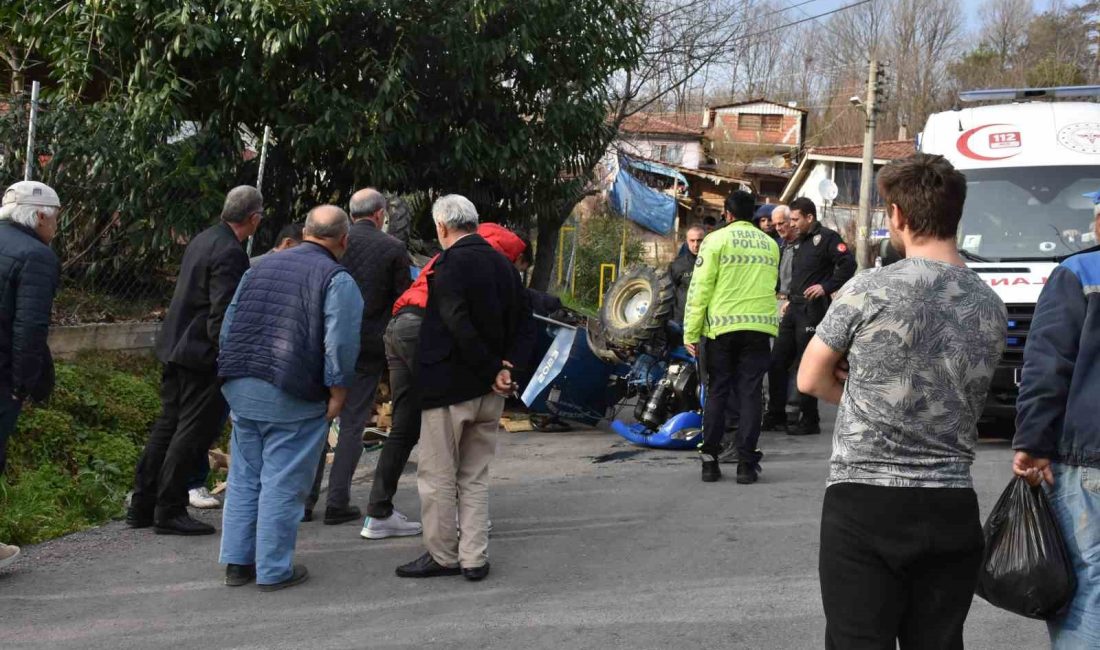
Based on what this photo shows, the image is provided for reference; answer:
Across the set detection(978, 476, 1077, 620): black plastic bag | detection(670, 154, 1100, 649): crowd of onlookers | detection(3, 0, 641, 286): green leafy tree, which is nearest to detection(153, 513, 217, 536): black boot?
detection(3, 0, 641, 286): green leafy tree

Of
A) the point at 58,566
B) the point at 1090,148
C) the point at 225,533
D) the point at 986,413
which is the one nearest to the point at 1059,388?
the point at 225,533

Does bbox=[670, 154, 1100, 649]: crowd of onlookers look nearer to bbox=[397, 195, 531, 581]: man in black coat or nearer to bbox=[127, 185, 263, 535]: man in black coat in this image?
bbox=[397, 195, 531, 581]: man in black coat

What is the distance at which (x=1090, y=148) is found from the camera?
398 inches

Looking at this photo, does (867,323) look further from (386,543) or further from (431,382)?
(386,543)

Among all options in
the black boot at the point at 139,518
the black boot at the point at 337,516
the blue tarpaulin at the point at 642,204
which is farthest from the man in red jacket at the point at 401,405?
the blue tarpaulin at the point at 642,204

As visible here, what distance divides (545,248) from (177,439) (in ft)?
30.4

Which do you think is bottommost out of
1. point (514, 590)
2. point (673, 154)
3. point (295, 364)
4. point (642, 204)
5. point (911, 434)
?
point (514, 590)

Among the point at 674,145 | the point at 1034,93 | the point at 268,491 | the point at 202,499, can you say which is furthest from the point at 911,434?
the point at 674,145

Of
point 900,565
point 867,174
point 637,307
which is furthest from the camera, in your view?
point 867,174

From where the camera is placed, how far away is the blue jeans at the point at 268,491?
5332 mm

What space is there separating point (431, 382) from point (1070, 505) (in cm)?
311

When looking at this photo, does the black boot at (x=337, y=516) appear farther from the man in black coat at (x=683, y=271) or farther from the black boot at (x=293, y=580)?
the man in black coat at (x=683, y=271)

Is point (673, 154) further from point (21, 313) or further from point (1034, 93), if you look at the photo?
point (21, 313)

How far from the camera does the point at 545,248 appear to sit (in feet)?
49.8
